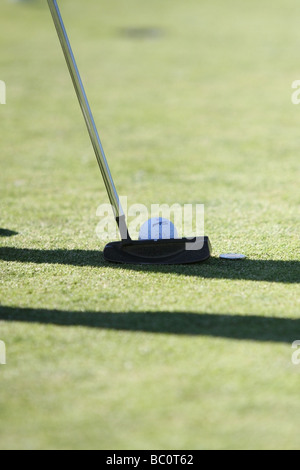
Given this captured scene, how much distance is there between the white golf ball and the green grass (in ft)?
0.89

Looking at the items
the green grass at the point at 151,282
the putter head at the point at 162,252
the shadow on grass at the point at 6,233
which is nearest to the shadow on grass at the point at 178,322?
the green grass at the point at 151,282

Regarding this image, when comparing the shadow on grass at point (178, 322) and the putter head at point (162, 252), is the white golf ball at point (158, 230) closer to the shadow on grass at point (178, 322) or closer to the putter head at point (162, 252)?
the putter head at point (162, 252)

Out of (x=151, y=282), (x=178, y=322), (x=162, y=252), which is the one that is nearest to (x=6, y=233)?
(x=162, y=252)

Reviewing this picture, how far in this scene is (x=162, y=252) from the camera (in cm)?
416

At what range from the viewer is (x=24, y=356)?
300 cm

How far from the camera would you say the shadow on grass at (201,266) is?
155 inches

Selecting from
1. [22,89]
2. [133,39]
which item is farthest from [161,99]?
[133,39]

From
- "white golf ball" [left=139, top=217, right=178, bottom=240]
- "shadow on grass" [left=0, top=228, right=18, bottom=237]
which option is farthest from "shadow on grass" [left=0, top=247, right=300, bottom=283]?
"shadow on grass" [left=0, top=228, right=18, bottom=237]

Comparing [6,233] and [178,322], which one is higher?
[6,233]

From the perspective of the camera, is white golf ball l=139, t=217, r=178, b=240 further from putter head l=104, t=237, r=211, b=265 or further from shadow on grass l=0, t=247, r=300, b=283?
shadow on grass l=0, t=247, r=300, b=283

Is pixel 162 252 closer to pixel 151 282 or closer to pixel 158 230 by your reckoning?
pixel 158 230

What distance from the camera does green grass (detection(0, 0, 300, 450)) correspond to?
100 inches

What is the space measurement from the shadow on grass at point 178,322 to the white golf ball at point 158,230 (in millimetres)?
929

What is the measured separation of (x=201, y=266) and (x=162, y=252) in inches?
10.5
